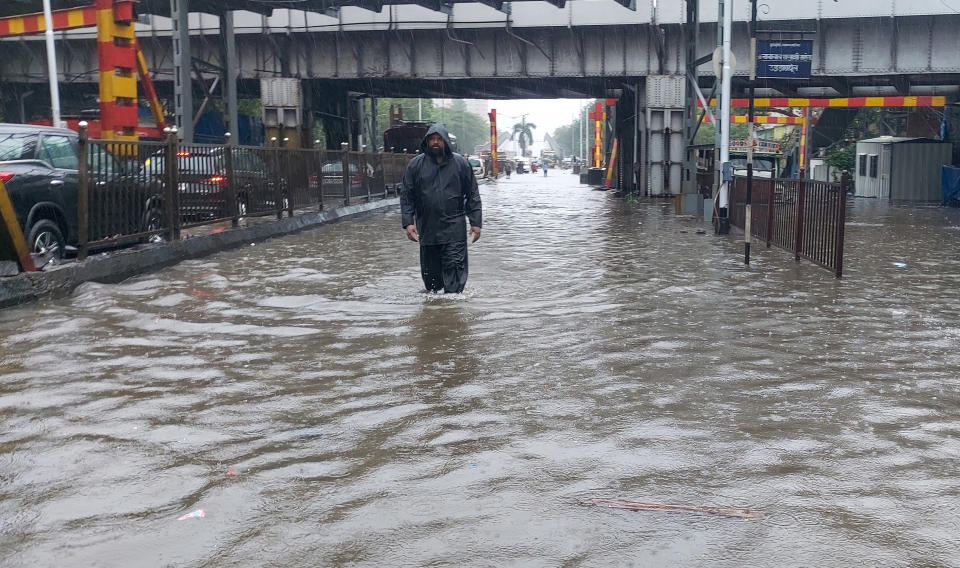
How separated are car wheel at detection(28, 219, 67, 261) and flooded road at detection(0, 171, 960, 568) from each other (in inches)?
30.9

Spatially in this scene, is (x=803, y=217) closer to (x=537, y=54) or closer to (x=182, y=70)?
(x=182, y=70)

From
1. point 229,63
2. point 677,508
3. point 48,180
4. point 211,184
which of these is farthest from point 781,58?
point 229,63

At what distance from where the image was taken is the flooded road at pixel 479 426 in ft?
12.2

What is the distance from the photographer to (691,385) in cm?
618

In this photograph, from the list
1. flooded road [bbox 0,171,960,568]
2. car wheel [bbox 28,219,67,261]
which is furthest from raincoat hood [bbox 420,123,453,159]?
car wheel [bbox 28,219,67,261]

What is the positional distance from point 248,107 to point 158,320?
56879 millimetres

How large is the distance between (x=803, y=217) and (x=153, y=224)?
864cm

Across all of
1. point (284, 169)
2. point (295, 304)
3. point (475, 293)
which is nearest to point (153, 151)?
point (295, 304)

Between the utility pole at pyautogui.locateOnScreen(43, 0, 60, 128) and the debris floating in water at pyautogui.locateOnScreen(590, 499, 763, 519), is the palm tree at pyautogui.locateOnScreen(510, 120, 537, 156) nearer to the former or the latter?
the utility pole at pyautogui.locateOnScreen(43, 0, 60, 128)

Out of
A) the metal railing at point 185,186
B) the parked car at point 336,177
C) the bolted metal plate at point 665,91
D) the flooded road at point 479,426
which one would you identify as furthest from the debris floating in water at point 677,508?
the bolted metal plate at point 665,91

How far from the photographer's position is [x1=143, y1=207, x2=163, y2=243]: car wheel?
1267 centimetres

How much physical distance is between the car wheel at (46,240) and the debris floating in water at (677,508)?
8256mm

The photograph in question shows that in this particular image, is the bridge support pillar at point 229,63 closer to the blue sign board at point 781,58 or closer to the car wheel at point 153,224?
the blue sign board at point 781,58

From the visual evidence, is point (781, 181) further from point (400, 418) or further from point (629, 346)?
point (400, 418)
